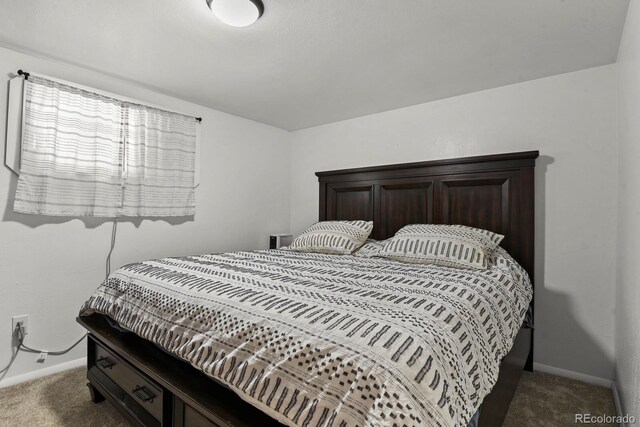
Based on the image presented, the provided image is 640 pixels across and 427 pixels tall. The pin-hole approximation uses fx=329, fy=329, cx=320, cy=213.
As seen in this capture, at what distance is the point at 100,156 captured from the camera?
99.7 inches

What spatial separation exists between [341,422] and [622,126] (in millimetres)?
2380

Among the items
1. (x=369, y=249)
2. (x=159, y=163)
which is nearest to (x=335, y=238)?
(x=369, y=249)

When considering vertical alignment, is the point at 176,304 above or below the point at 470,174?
below

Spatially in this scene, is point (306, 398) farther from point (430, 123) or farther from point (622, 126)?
point (430, 123)

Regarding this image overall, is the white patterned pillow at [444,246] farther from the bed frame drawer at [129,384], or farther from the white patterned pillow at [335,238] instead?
the bed frame drawer at [129,384]

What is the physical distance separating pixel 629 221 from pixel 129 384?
2.69 m

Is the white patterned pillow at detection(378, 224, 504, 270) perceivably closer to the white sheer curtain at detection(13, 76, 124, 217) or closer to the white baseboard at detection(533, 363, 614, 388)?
the white baseboard at detection(533, 363, 614, 388)

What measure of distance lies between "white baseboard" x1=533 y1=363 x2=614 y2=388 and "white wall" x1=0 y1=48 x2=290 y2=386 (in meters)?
2.82

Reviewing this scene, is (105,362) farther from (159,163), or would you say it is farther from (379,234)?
(379,234)

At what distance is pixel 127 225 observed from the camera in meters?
2.73

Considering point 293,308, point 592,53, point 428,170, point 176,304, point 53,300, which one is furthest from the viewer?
point 428,170

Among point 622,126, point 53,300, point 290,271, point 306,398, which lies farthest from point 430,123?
point 53,300

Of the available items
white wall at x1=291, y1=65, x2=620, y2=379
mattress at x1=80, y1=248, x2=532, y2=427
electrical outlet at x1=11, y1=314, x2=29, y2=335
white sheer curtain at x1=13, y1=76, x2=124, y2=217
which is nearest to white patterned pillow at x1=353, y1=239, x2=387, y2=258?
mattress at x1=80, y1=248, x2=532, y2=427

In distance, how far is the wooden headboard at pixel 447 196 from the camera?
2514 millimetres
